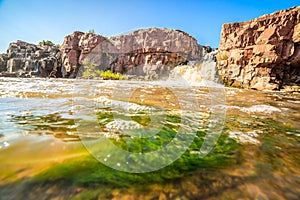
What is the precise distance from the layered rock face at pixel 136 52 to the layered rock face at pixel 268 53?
38.8ft

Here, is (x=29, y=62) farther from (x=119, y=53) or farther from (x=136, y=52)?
(x=136, y=52)

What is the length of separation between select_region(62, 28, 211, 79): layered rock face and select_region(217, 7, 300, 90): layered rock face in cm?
1182

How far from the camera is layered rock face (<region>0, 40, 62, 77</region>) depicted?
73.5 ft

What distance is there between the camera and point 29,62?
22.6 metres

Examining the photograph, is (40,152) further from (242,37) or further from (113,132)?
(242,37)

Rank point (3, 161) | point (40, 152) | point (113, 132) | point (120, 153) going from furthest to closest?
point (113, 132)
point (120, 153)
point (40, 152)
point (3, 161)

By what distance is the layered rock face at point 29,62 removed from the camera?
73.5ft

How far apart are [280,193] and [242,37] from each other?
15.0 meters

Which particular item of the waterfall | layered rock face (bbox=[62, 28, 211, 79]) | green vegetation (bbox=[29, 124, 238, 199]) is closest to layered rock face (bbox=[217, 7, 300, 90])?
the waterfall

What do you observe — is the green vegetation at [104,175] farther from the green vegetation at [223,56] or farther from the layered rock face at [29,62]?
the layered rock face at [29,62]

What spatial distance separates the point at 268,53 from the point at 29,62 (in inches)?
1058

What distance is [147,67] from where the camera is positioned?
2509 centimetres

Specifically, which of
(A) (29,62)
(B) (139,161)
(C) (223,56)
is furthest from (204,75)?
(A) (29,62)

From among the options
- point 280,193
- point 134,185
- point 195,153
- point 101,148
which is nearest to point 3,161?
point 101,148
